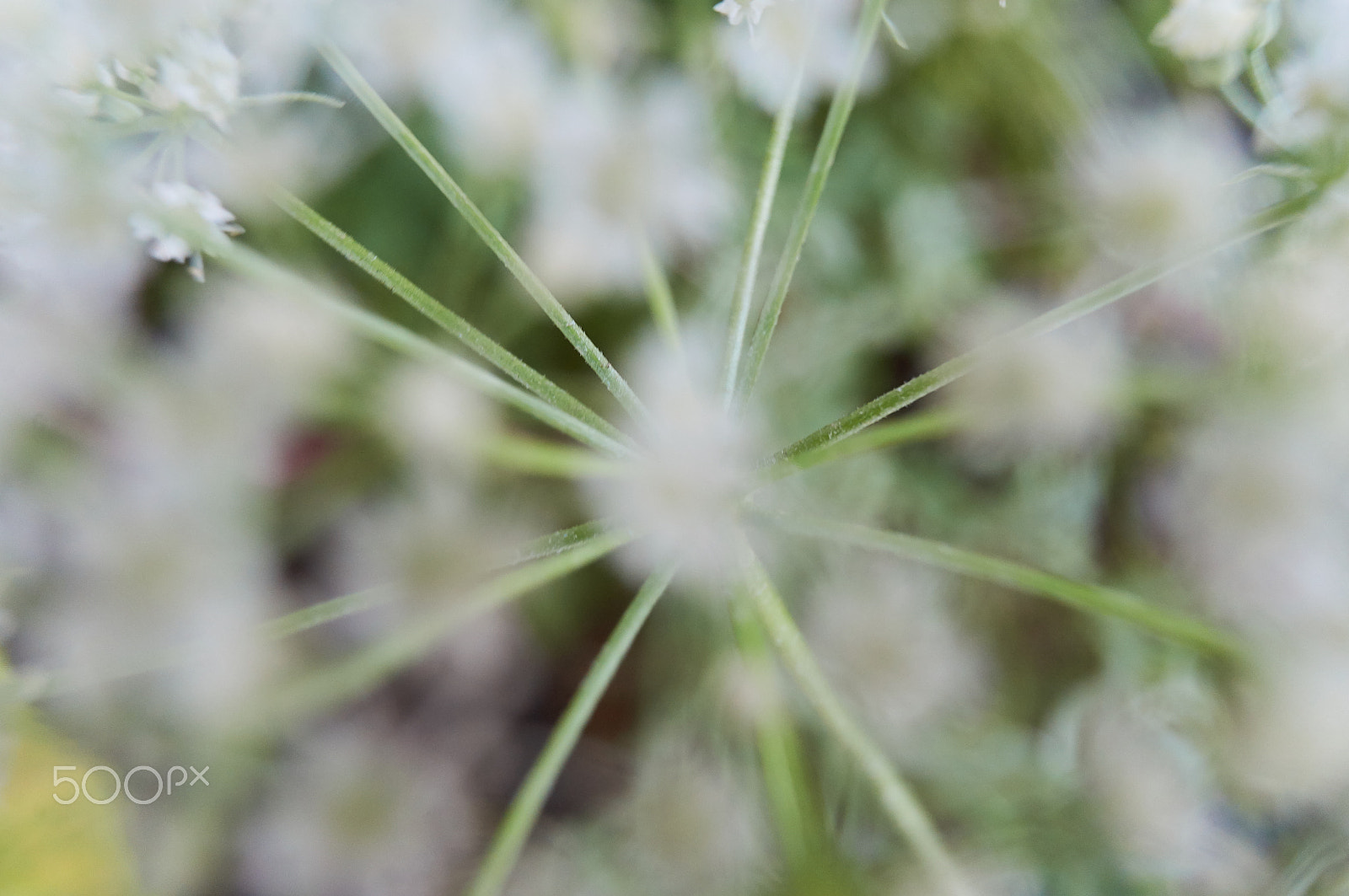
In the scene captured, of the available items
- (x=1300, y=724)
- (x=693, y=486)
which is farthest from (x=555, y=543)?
(x=1300, y=724)

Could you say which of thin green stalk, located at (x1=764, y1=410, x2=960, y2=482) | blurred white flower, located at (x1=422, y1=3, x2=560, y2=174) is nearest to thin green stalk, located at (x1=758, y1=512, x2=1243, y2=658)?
thin green stalk, located at (x1=764, y1=410, x2=960, y2=482)

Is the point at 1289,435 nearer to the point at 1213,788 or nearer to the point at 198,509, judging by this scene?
the point at 1213,788

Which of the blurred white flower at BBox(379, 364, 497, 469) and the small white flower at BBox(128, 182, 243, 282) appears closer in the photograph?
the small white flower at BBox(128, 182, 243, 282)

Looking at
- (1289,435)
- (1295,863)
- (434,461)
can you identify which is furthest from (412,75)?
(1295,863)

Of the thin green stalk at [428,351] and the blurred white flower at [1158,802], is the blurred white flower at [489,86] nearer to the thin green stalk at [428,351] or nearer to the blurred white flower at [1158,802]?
the thin green stalk at [428,351]

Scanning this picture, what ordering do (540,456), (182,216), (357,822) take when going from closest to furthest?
(182,216)
(540,456)
(357,822)

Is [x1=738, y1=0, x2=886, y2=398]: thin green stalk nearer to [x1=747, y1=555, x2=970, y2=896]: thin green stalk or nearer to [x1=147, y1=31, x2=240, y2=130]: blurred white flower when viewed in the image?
[x1=747, y1=555, x2=970, y2=896]: thin green stalk

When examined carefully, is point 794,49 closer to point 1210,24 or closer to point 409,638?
point 1210,24
